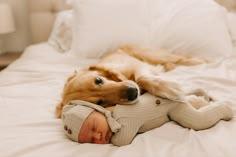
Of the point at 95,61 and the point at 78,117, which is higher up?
the point at 78,117

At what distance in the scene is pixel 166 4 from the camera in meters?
2.02

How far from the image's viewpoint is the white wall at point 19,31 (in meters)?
2.74

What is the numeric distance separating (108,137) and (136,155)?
13cm

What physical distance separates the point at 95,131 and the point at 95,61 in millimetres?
977

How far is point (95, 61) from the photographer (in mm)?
1865

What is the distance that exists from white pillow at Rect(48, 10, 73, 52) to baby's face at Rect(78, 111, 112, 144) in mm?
1255

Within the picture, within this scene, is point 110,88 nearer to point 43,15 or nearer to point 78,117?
point 78,117

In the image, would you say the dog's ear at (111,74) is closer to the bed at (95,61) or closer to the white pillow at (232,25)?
the bed at (95,61)

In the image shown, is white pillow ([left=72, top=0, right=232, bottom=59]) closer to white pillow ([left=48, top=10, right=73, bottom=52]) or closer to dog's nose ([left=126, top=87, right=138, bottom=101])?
white pillow ([left=48, top=10, right=73, bottom=52])

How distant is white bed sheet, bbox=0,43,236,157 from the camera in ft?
2.82

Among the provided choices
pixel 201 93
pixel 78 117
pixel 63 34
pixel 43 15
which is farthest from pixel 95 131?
pixel 43 15

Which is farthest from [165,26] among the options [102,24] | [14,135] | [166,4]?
[14,135]

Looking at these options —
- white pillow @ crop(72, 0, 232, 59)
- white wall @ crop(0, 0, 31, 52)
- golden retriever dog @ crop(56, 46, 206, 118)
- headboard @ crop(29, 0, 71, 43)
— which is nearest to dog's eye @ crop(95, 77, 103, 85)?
golden retriever dog @ crop(56, 46, 206, 118)

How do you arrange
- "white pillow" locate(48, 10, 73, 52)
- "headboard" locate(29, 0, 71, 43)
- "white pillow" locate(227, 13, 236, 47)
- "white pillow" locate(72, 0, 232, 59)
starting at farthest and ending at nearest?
"headboard" locate(29, 0, 71, 43), "white pillow" locate(48, 10, 73, 52), "white pillow" locate(227, 13, 236, 47), "white pillow" locate(72, 0, 232, 59)
